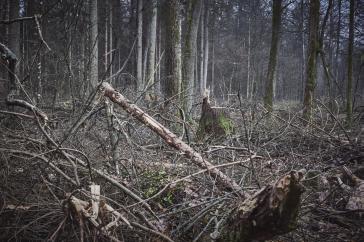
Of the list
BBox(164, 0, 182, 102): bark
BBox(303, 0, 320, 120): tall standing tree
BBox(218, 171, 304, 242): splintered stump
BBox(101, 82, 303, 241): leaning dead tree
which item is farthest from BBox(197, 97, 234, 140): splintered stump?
BBox(218, 171, 304, 242): splintered stump

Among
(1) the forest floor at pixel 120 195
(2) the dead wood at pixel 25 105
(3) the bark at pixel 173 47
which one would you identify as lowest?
(1) the forest floor at pixel 120 195

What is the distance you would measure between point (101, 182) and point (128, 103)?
128 centimetres

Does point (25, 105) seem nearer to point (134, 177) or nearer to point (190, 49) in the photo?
point (134, 177)

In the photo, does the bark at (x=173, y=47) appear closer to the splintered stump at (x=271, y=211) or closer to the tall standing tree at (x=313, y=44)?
the tall standing tree at (x=313, y=44)

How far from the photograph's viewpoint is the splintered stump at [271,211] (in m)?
1.99

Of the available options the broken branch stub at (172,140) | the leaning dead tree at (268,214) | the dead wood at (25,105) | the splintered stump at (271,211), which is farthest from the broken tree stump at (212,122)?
the splintered stump at (271,211)

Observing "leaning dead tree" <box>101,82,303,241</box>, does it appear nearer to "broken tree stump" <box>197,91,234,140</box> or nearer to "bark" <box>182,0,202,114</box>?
"broken tree stump" <box>197,91,234,140</box>

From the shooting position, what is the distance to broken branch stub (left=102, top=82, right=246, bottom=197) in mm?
3301

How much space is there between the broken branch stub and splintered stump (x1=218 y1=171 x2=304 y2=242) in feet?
2.37

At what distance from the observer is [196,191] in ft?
11.8

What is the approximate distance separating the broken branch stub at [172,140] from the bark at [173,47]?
330cm

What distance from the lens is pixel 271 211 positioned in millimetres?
1999

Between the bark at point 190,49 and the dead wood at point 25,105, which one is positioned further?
the bark at point 190,49

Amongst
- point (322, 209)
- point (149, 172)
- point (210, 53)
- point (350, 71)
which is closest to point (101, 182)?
point (149, 172)
